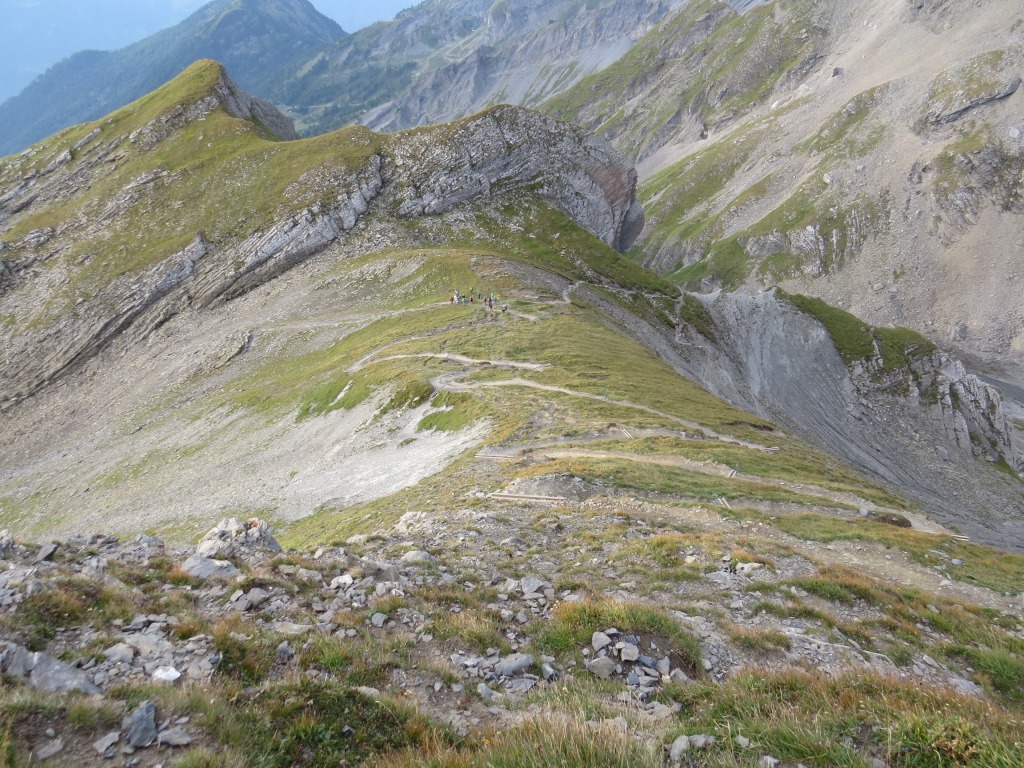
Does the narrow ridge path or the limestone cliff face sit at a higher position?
the limestone cliff face

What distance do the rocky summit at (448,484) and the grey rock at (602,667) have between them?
5 centimetres

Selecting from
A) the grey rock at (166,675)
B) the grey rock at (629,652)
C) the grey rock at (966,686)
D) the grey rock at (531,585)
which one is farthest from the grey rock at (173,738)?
the grey rock at (966,686)

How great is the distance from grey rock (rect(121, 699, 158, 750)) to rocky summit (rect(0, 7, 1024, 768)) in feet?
0.13

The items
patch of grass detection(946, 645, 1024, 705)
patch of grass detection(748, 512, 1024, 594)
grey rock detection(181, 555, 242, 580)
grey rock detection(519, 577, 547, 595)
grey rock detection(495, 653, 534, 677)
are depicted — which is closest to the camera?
grey rock detection(495, 653, 534, 677)

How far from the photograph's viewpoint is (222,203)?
9656 centimetres

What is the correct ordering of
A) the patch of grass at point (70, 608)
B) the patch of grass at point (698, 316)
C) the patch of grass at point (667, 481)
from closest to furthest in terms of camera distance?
1. the patch of grass at point (70, 608)
2. the patch of grass at point (667, 481)
3. the patch of grass at point (698, 316)

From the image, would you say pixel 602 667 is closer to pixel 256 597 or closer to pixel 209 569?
pixel 256 597

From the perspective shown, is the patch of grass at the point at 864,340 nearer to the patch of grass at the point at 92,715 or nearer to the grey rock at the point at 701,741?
the grey rock at the point at 701,741

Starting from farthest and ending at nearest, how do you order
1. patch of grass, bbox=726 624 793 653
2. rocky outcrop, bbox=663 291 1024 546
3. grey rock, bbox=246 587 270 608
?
rocky outcrop, bbox=663 291 1024 546
patch of grass, bbox=726 624 793 653
grey rock, bbox=246 587 270 608

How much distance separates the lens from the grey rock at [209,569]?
11.0 m

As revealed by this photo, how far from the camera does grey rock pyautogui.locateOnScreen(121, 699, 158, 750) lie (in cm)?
563

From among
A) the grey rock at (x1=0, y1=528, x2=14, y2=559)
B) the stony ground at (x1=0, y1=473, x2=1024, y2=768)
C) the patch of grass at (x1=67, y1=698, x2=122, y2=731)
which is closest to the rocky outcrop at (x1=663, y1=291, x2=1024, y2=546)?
the stony ground at (x1=0, y1=473, x2=1024, y2=768)

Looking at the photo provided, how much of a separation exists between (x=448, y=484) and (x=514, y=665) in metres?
17.7

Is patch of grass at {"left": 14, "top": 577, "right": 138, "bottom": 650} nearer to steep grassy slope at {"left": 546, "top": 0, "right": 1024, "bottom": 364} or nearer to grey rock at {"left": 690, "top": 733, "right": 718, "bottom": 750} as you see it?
grey rock at {"left": 690, "top": 733, "right": 718, "bottom": 750}
